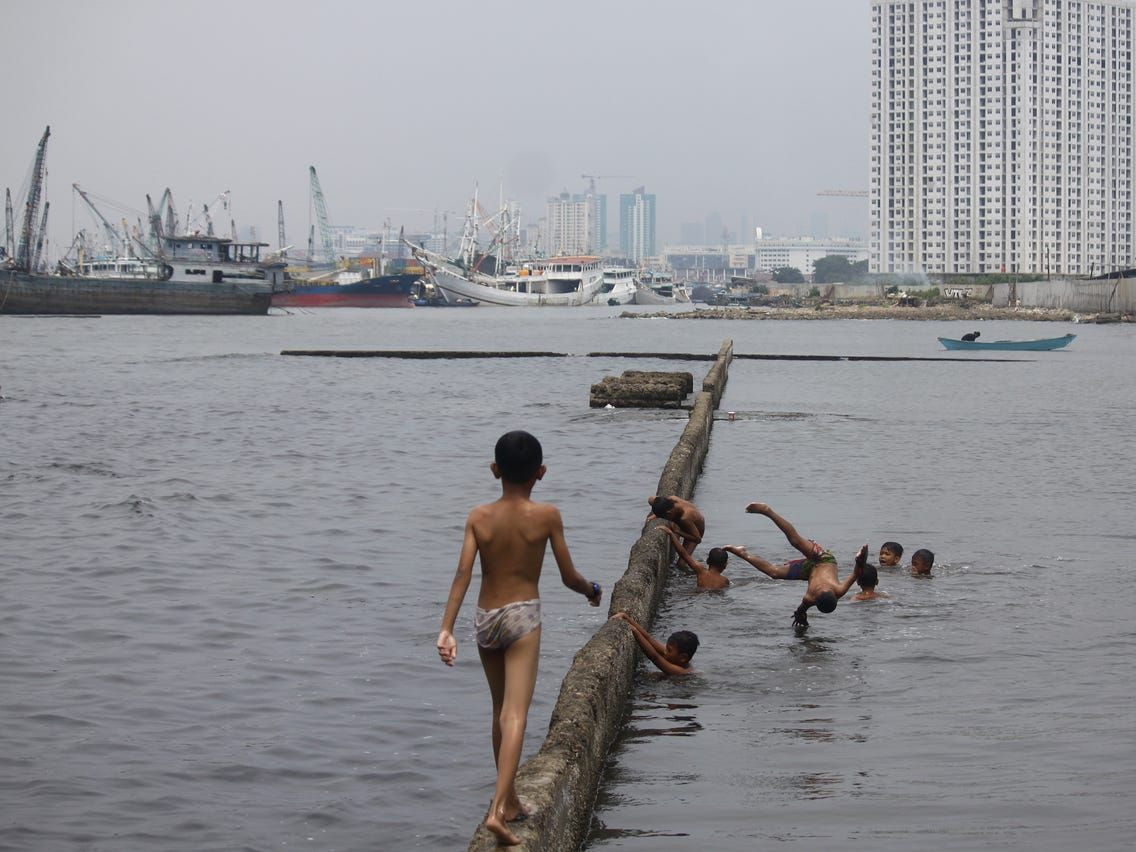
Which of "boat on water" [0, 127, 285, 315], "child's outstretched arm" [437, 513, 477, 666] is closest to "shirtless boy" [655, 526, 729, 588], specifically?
"child's outstretched arm" [437, 513, 477, 666]

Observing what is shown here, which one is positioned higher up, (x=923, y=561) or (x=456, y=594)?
(x=456, y=594)

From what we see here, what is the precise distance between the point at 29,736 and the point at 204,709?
1112mm

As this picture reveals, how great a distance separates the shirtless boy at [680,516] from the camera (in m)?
13.1

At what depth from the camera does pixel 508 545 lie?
618 centimetres

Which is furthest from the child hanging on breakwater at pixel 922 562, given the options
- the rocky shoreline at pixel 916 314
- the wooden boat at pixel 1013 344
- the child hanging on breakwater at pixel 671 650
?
the rocky shoreline at pixel 916 314

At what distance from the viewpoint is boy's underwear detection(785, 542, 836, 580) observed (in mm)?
12539

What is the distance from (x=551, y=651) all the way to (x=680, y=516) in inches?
116

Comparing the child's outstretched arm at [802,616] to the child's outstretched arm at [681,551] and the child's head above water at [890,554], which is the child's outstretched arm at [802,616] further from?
the child's head above water at [890,554]

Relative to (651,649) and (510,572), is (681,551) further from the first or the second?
(510,572)

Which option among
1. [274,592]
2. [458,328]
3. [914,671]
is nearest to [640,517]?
[274,592]

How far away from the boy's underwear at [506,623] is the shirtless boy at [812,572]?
5625 mm

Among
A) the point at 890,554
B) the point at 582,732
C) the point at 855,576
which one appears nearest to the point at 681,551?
the point at 855,576

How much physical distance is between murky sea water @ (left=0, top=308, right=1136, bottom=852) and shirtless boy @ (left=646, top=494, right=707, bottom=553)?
0.81 meters

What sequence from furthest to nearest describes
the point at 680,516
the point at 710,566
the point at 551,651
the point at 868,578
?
the point at 680,516, the point at 710,566, the point at 868,578, the point at 551,651
